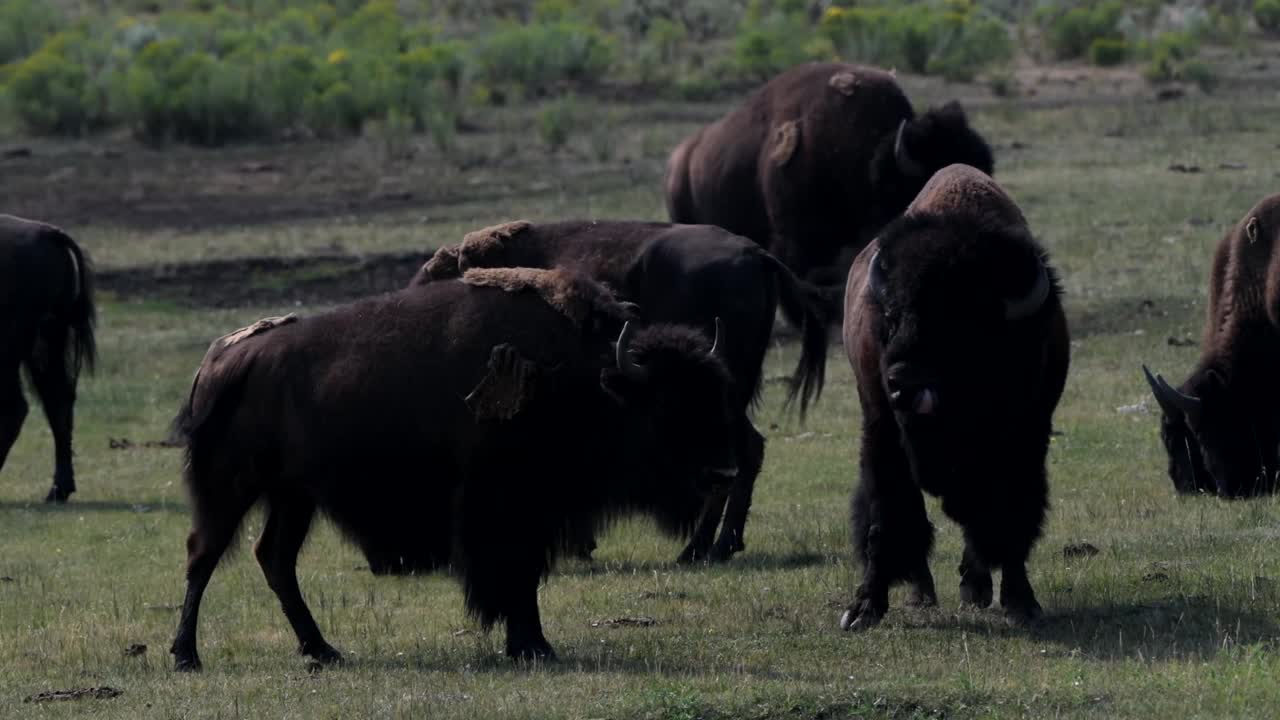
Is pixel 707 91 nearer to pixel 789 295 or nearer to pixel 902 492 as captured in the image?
pixel 789 295

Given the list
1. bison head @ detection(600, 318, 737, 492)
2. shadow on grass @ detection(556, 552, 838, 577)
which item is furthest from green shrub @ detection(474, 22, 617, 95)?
bison head @ detection(600, 318, 737, 492)

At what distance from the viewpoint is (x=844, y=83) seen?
614 inches

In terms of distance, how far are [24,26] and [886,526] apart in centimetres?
4000

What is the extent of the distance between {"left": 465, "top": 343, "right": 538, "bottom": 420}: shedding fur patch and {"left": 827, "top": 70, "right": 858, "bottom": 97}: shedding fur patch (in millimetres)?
7534

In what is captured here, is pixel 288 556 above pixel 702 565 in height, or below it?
above

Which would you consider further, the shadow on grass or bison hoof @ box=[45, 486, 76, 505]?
bison hoof @ box=[45, 486, 76, 505]

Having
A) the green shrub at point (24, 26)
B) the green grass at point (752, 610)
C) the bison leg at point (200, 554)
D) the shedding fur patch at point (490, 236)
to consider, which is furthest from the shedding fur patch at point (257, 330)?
the green shrub at point (24, 26)

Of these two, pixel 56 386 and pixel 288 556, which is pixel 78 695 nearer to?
pixel 288 556

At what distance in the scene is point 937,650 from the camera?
27.0 feet

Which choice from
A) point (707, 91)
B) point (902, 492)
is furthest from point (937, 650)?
point (707, 91)

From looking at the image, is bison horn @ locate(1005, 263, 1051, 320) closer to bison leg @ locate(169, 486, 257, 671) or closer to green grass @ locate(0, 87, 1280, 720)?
green grass @ locate(0, 87, 1280, 720)

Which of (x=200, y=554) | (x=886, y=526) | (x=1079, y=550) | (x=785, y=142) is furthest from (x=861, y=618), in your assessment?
(x=785, y=142)

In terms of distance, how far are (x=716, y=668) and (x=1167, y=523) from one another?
3.88m

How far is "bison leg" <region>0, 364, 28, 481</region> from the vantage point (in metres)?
14.7
